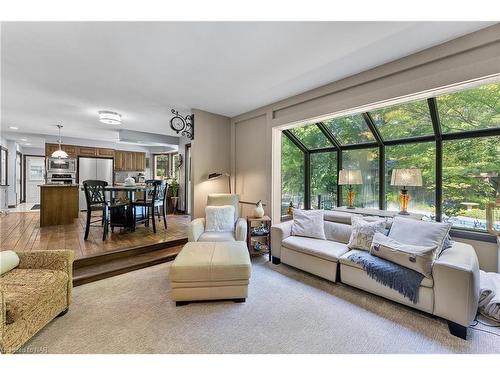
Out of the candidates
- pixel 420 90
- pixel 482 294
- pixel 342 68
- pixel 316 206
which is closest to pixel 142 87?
pixel 342 68

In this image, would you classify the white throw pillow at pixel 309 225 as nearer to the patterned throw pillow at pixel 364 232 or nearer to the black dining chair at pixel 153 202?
the patterned throw pillow at pixel 364 232

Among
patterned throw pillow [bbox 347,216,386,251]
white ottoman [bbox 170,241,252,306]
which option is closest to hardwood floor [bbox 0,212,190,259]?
white ottoman [bbox 170,241,252,306]

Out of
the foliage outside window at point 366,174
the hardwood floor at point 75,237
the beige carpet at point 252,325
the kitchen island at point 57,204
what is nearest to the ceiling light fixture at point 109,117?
the kitchen island at point 57,204

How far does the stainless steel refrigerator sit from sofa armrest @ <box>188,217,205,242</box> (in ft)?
17.5

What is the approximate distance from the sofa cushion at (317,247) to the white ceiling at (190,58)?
2.14 m

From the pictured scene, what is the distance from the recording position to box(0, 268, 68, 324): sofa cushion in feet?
4.77

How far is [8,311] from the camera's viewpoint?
4.67ft

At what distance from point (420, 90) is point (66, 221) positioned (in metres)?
6.47

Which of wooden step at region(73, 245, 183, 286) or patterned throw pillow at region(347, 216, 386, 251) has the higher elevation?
patterned throw pillow at region(347, 216, 386, 251)

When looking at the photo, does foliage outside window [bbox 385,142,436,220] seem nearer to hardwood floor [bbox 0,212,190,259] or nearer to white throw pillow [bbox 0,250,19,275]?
hardwood floor [bbox 0,212,190,259]

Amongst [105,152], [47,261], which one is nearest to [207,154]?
[47,261]

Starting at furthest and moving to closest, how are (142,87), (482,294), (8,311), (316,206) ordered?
(316,206) < (142,87) < (482,294) < (8,311)
